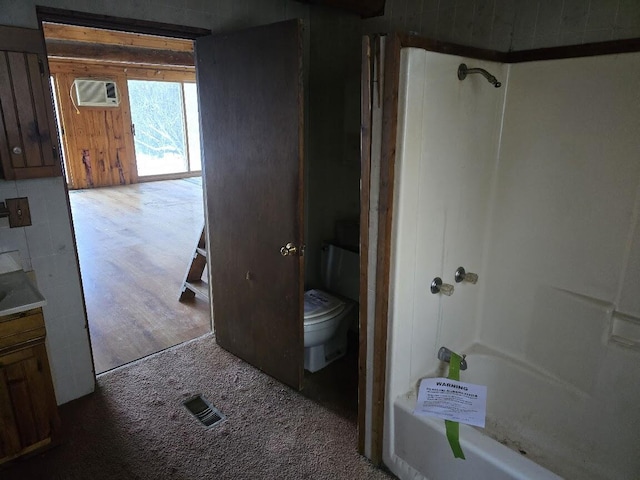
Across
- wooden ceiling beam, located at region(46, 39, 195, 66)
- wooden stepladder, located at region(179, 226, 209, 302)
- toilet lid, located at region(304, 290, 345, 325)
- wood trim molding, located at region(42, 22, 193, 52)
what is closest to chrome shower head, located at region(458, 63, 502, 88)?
toilet lid, located at region(304, 290, 345, 325)

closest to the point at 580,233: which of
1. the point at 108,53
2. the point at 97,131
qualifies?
the point at 108,53

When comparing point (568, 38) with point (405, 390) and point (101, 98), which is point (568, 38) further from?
point (101, 98)

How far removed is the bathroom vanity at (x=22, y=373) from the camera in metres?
1.63

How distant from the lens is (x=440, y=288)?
1806 millimetres

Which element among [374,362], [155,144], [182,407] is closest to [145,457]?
[182,407]

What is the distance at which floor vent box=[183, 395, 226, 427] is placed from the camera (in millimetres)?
2087

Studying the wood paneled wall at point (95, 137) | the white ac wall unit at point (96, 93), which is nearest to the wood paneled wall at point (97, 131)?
the wood paneled wall at point (95, 137)

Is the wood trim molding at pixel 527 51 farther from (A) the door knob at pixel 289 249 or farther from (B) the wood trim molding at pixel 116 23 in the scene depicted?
(B) the wood trim molding at pixel 116 23

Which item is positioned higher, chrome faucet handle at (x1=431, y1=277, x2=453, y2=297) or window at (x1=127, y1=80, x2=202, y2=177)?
window at (x1=127, y1=80, x2=202, y2=177)

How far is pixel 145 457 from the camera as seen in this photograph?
1862mm

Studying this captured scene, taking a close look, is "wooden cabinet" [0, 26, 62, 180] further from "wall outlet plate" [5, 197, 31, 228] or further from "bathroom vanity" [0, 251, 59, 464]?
"bathroom vanity" [0, 251, 59, 464]

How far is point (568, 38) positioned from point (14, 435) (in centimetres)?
271

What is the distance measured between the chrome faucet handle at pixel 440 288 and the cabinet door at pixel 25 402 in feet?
5.34

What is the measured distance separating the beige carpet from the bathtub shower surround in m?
0.36
